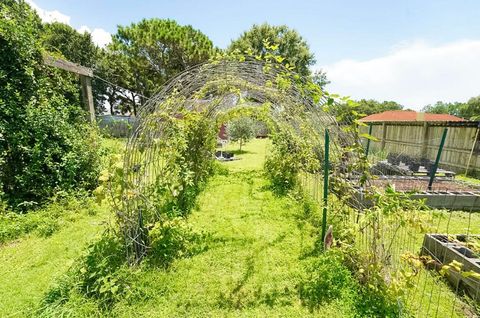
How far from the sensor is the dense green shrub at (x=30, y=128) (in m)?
4.10

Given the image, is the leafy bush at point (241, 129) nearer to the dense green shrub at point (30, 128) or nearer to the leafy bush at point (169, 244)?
the dense green shrub at point (30, 128)

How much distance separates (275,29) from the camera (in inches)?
738

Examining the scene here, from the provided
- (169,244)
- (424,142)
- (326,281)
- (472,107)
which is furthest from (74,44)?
(472,107)

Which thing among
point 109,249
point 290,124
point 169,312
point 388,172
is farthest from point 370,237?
point 388,172

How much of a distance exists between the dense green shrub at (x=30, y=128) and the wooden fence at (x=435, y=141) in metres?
11.7

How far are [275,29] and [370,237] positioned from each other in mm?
19525

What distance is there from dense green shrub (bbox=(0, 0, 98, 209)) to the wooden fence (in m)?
11.7

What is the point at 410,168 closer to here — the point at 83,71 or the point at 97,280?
the point at 97,280

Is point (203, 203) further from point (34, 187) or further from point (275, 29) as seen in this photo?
point (275, 29)

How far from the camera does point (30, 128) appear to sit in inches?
168

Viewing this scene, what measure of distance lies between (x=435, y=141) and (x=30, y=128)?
1435cm

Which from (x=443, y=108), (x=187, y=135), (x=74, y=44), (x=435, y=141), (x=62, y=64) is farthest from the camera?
(x=443, y=108)

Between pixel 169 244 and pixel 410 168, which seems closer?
pixel 169 244

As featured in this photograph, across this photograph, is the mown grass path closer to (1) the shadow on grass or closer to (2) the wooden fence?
(1) the shadow on grass
